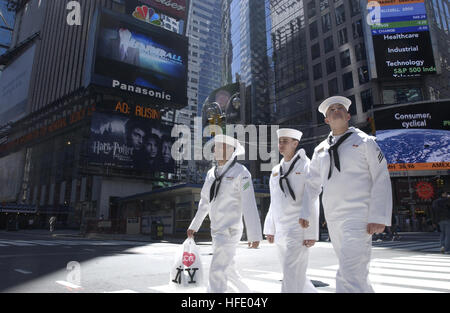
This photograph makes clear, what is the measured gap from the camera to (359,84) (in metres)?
39.8

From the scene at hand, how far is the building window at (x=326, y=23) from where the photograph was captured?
45.3 m

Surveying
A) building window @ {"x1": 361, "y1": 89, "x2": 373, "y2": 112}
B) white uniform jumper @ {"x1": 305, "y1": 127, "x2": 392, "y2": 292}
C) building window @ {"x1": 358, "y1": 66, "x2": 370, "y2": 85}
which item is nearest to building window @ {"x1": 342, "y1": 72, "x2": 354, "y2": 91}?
building window @ {"x1": 358, "y1": 66, "x2": 370, "y2": 85}

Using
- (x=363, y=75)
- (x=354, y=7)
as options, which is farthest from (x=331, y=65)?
(x=354, y=7)

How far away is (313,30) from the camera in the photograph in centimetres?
4762

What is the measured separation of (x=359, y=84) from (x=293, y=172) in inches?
1581

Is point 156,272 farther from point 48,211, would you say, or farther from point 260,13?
point 260,13

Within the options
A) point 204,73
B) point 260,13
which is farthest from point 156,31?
point 204,73

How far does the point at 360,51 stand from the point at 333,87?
5.41 meters

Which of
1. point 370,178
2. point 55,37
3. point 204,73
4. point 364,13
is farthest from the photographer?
point 204,73

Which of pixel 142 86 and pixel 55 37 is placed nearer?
pixel 142 86

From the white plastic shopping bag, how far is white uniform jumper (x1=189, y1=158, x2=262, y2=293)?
Answer: 0.31 meters

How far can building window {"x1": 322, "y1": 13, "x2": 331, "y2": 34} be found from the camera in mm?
45344

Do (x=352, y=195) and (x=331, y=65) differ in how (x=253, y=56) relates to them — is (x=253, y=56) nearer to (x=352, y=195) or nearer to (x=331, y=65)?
(x=331, y=65)

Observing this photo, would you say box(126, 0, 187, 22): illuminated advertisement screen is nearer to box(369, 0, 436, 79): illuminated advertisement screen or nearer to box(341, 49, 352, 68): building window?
box(341, 49, 352, 68): building window
